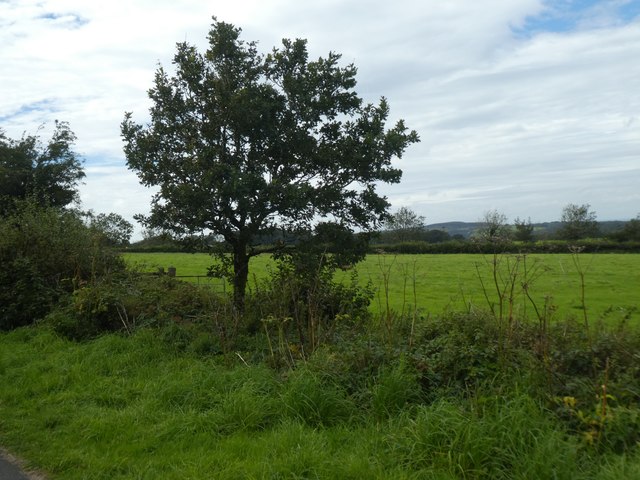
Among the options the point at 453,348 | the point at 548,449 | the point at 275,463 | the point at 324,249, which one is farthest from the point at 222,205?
the point at 548,449

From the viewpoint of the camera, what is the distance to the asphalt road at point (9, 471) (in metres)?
4.67


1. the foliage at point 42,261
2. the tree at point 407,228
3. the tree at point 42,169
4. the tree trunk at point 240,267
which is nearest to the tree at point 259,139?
the tree trunk at point 240,267

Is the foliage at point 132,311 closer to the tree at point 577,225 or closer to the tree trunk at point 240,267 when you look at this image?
the tree trunk at point 240,267

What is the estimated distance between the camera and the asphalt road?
4672 millimetres

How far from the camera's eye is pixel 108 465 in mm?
4770

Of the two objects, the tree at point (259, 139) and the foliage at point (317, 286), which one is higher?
the tree at point (259, 139)

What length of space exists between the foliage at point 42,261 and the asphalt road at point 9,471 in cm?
694

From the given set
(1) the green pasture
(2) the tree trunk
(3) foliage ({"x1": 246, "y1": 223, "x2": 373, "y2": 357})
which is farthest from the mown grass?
(2) the tree trunk

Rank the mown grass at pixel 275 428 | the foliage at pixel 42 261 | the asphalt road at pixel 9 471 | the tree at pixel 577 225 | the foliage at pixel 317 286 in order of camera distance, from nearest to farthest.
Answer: the mown grass at pixel 275 428
the asphalt road at pixel 9 471
the foliage at pixel 317 286
the foliage at pixel 42 261
the tree at pixel 577 225

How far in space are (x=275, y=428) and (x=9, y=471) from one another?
8.07 ft

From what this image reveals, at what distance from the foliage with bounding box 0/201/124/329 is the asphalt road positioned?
22.8 feet

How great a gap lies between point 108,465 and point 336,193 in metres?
6.81

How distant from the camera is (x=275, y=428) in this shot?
5457 mm

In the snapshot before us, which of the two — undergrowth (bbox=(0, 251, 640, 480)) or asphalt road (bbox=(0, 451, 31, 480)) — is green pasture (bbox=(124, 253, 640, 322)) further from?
asphalt road (bbox=(0, 451, 31, 480))
